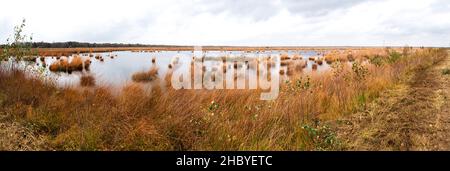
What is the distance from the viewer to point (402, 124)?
5.75m

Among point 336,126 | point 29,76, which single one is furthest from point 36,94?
point 336,126

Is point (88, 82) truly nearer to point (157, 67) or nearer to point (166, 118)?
point (166, 118)

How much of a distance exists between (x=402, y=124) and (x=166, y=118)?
12.6 ft

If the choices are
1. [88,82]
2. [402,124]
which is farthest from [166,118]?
[88,82]

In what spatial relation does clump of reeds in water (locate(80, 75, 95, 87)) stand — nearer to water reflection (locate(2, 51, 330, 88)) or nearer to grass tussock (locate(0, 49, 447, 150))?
water reflection (locate(2, 51, 330, 88))

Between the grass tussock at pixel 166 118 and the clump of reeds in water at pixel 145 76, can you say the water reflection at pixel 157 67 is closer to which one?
the clump of reeds in water at pixel 145 76

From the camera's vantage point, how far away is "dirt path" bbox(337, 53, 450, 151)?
4.91 meters

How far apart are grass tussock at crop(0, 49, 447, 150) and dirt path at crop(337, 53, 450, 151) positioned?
0.36 metres

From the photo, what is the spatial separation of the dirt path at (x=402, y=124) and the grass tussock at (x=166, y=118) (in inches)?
14.1

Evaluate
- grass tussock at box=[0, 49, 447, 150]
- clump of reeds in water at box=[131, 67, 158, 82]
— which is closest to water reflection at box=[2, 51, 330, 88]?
clump of reeds in water at box=[131, 67, 158, 82]

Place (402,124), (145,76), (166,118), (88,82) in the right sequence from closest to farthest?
(166,118), (402,124), (88,82), (145,76)

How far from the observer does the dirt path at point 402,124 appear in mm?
4914
